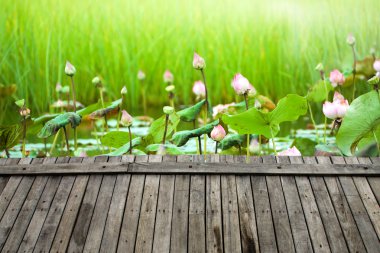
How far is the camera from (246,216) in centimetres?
160

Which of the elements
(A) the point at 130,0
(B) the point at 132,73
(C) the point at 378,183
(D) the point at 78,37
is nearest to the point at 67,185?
(C) the point at 378,183

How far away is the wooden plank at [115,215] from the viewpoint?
154 cm

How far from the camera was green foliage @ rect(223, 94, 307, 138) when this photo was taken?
1817 millimetres

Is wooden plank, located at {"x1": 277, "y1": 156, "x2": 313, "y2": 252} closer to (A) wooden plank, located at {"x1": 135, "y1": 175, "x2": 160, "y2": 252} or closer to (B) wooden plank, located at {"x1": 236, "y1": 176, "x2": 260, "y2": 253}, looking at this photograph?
(B) wooden plank, located at {"x1": 236, "y1": 176, "x2": 260, "y2": 253}

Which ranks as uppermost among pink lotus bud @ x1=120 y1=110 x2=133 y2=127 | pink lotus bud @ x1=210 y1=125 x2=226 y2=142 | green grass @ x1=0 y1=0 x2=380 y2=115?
green grass @ x1=0 y1=0 x2=380 y2=115

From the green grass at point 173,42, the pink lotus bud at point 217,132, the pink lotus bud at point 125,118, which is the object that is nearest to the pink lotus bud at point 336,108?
the pink lotus bud at point 217,132

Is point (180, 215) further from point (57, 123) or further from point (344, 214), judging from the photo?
point (57, 123)

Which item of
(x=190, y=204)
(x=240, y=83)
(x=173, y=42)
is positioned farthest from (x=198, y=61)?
(x=173, y=42)

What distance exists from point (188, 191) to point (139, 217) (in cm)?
14

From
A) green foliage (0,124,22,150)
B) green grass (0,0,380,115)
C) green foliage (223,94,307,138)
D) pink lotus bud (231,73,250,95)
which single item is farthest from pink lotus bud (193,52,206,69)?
green grass (0,0,380,115)

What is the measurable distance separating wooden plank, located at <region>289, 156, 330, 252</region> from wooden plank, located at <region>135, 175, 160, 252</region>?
335mm

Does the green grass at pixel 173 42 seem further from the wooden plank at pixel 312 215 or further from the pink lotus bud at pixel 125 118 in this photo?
the wooden plank at pixel 312 215

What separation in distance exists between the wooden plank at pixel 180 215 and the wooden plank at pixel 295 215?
0.23 metres

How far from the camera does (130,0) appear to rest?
4.39 metres
